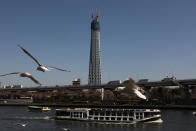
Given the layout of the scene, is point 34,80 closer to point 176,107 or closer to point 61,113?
point 61,113

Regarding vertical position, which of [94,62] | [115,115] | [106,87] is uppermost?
[94,62]

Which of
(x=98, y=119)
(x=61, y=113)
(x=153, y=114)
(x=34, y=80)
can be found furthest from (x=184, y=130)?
(x=34, y=80)

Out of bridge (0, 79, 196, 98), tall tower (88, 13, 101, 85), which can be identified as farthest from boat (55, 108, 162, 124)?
tall tower (88, 13, 101, 85)

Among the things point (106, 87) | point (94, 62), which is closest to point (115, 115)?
point (106, 87)

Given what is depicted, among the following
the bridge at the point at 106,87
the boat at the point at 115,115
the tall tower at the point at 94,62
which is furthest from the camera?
the tall tower at the point at 94,62

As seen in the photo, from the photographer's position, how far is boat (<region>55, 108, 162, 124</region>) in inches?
1268

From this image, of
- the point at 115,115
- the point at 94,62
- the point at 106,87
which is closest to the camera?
the point at 115,115

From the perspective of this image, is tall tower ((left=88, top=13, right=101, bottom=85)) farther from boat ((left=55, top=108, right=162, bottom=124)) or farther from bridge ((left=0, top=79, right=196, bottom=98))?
boat ((left=55, top=108, right=162, bottom=124))

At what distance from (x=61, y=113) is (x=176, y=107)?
22.6m

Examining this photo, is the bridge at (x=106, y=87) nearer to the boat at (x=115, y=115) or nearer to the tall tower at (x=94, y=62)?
the boat at (x=115, y=115)

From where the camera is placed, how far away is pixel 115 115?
1313 inches

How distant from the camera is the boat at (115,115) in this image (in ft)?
106

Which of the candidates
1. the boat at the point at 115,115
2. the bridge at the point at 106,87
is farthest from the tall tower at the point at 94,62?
the boat at the point at 115,115

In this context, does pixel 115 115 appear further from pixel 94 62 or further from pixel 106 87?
pixel 94 62
